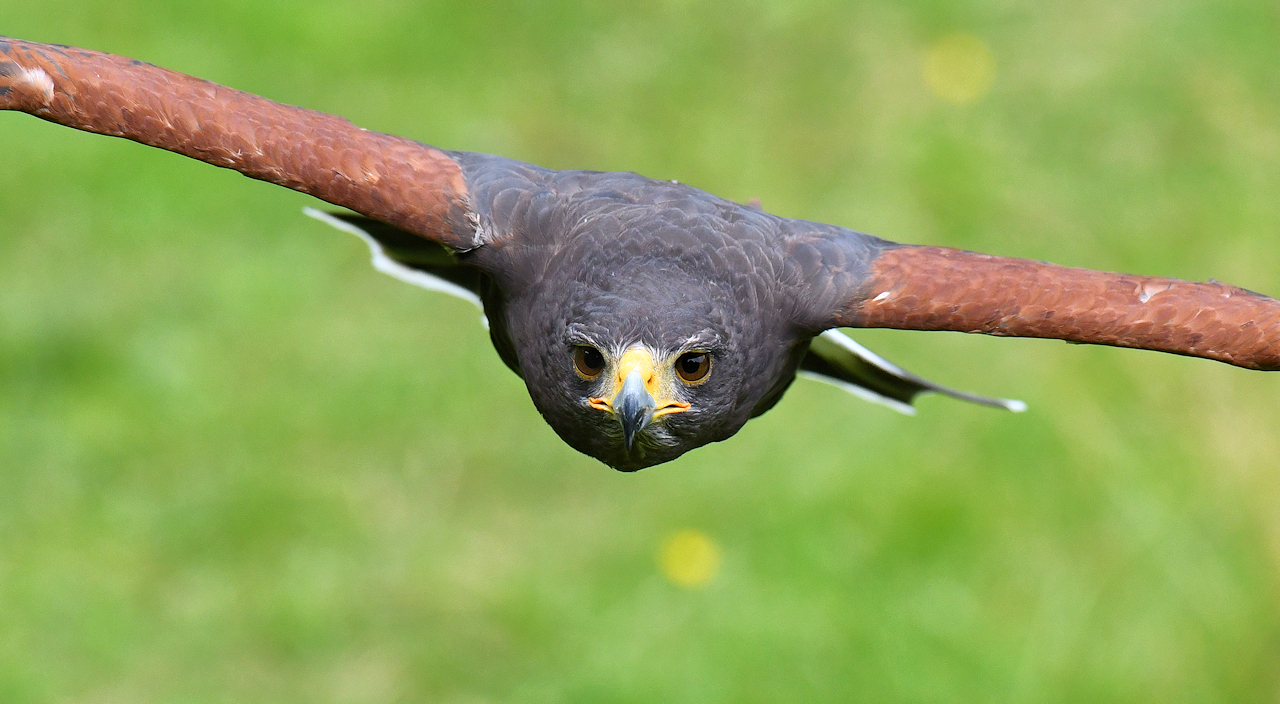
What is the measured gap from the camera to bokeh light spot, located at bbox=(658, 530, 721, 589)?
31.0 feet

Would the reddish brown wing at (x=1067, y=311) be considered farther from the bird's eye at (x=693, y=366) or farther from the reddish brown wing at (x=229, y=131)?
the reddish brown wing at (x=229, y=131)

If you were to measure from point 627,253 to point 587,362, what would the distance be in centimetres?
39

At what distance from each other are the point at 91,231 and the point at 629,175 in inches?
252

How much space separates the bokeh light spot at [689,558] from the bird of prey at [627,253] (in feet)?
14.3

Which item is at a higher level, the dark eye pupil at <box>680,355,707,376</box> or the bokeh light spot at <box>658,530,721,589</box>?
the bokeh light spot at <box>658,530,721,589</box>

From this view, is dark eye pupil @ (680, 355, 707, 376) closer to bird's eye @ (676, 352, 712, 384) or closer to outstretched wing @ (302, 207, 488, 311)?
bird's eye @ (676, 352, 712, 384)

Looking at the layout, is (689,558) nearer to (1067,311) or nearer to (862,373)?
(862,373)

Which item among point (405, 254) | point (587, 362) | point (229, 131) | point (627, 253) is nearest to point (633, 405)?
point (587, 362)

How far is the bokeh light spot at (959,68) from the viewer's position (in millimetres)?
11430

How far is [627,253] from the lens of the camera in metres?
4.79

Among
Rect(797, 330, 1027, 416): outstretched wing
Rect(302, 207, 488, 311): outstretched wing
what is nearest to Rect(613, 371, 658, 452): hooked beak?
Rect(797, 330, 1027, 416): outstretched wing

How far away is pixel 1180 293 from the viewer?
5.17 m

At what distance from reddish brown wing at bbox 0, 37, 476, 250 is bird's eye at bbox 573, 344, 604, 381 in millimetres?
701

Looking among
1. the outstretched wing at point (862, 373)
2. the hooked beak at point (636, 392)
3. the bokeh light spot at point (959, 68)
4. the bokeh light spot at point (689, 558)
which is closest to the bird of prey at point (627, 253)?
the hooked beak at point (636, 392)
